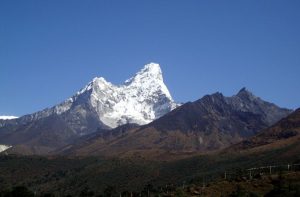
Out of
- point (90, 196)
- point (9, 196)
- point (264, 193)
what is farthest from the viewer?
point (90, 196)

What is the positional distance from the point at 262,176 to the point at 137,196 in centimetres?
3796

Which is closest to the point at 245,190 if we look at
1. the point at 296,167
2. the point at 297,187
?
the point at 297,187

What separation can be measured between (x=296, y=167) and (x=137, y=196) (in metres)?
38.6

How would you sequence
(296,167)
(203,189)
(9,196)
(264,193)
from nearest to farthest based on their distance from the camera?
(264,193) < (203,189) < (296,167) < (9,196)

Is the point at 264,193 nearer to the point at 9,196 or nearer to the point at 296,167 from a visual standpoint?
the point at 296,167

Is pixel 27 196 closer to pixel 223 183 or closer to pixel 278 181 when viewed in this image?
pixel 223 183

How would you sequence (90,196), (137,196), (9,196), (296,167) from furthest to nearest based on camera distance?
(90,196)
(9,196)
(137,196)
(296,167)

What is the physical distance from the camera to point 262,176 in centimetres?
11525

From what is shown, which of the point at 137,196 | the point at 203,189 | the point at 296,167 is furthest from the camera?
the point at 137,196

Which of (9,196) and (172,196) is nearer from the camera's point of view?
(172,196)

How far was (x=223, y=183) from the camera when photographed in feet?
374

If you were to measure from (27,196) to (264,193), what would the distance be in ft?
287

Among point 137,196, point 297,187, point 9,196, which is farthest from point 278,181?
point 9,196

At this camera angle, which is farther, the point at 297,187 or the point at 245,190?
the point at 245,190
